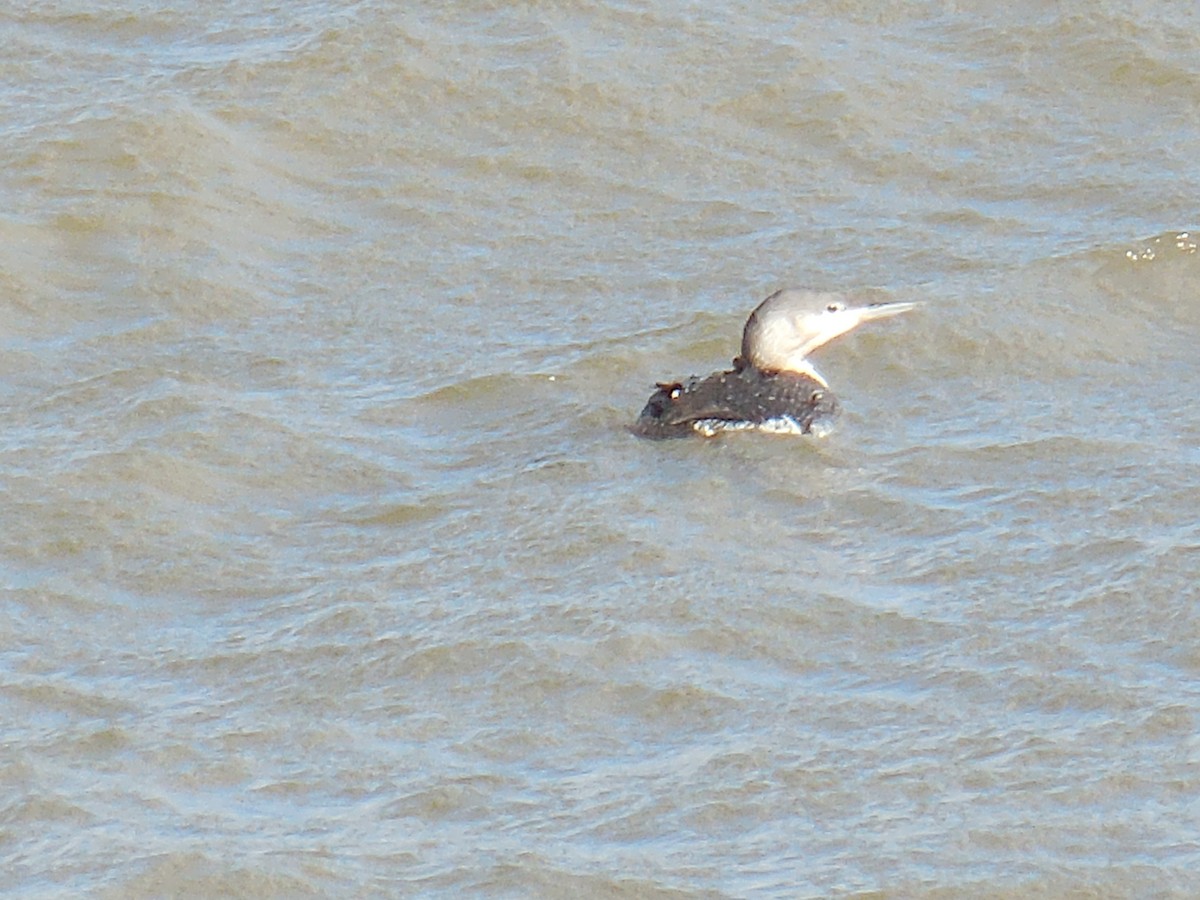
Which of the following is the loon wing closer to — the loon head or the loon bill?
the loon bill

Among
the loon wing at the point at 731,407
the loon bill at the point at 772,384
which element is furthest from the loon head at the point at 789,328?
the loon wing at the point at 731,407

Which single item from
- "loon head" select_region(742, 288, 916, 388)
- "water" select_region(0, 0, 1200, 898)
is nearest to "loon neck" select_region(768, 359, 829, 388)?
"loon head" select_region(742, 288, 916, 388)

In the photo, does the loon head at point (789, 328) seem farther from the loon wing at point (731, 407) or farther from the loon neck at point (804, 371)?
the loon wing at point (731, 407)

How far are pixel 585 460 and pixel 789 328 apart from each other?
2.70ft

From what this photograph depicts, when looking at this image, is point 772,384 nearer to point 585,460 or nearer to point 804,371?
point 804,371

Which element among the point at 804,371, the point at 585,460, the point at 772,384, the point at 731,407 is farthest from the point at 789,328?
the point at 585,460

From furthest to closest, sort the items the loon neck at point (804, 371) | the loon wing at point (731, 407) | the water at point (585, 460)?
the loon neck at point (804, 371), the loon wing at point (731, 407), the water at point (585, 460)

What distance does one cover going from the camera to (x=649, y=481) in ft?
22.9

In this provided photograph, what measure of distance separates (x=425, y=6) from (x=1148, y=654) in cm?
491

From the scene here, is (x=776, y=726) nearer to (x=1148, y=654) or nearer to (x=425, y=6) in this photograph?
(x=1148, y=654)

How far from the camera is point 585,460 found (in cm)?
709

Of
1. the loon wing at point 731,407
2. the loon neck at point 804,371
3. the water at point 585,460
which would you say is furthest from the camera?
the loon neck at point 804,371

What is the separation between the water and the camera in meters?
5.12

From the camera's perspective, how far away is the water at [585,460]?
5.12 metres
